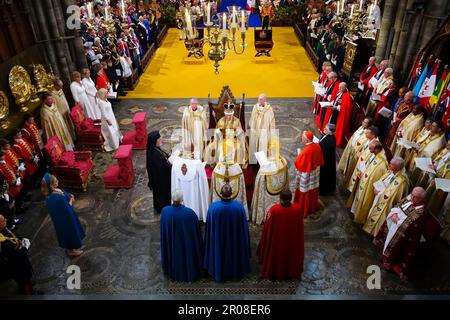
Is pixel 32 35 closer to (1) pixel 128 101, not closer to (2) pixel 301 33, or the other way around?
(1) pixel 128 101

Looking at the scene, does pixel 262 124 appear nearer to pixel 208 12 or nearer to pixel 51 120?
pixel 208 12

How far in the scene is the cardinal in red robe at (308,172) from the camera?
6.57 m

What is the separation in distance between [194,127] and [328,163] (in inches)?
115

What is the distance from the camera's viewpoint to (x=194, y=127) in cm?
812

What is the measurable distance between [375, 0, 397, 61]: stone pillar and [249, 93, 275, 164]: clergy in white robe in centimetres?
496

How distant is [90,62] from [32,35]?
2.08 meters

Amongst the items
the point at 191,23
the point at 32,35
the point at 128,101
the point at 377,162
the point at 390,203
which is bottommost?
the point at 128,101

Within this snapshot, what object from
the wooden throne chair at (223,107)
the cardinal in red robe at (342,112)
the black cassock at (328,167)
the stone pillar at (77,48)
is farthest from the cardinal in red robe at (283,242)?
the stone pillar at (77,48)

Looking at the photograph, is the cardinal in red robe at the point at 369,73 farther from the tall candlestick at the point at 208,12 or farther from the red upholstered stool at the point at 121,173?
the red upholstered stool at the point at 121,173

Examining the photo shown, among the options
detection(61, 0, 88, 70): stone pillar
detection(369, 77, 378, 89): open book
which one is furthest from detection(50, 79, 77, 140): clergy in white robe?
detection(369, 77, 378, 89): open book

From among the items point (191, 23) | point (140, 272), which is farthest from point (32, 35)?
point (140, 272)

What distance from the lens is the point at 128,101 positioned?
40.9 ft

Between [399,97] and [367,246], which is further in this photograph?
[399,97]

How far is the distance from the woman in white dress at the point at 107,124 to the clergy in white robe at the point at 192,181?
11.8 ft
